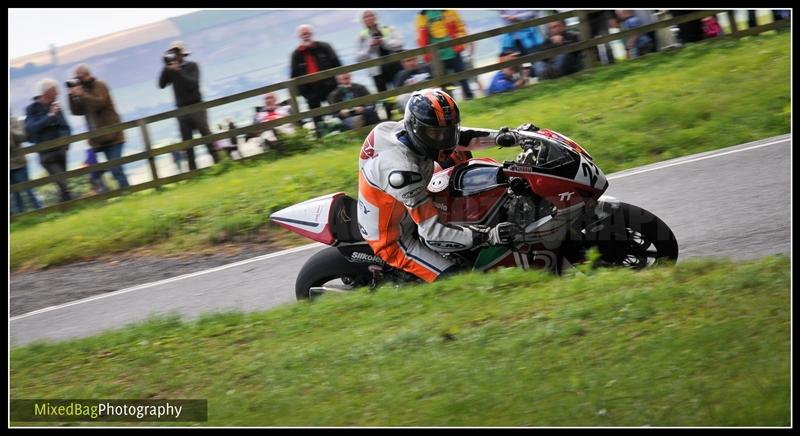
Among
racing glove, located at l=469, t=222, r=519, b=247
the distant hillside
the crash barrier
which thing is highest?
the distant hillside

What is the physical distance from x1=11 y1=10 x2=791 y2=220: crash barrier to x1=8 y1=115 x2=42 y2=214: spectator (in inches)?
3.0

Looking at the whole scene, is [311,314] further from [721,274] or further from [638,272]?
[721,274]

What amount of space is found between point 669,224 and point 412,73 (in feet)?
17.3

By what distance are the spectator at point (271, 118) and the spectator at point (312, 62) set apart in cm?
38

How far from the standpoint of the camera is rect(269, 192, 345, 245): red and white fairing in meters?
6.62

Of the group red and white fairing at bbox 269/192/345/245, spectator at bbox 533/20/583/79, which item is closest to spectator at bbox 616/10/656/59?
spectator at bbox 533/20/583/79

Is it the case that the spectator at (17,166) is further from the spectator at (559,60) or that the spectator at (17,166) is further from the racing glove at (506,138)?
the racing glove at (506,138)

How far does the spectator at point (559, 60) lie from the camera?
12211mm

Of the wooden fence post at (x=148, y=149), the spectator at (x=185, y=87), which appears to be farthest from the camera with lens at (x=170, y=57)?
the wooden fence post at (x=148, y=149)

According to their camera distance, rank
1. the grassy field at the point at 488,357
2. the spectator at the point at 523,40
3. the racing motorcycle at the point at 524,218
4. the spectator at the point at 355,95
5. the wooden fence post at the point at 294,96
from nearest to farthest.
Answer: the grassy field at the point at 488,357 < the racing motorcycle at the point at 524,218 < the wooden fence post at the point at 294,96 < the spectator at the point at 355,95 < the spectator at the point at 523,40

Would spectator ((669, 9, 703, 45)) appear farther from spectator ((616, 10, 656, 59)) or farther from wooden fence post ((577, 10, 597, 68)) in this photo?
wooden fence post ((577, 10, 597, 68))

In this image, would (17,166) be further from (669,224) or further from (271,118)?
(669,224)

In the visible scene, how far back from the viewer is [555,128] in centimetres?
1059

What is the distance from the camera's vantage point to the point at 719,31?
12469 millimetres
